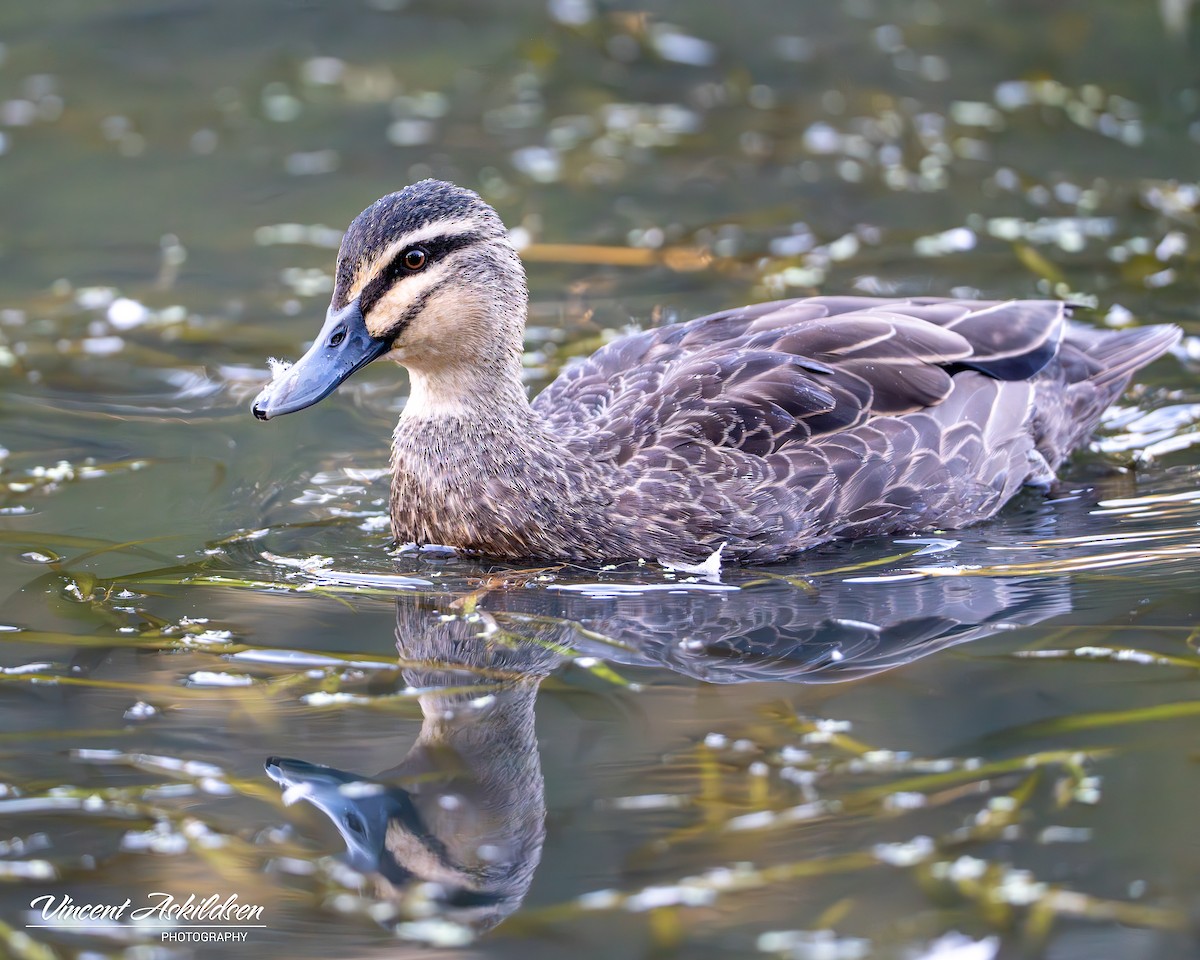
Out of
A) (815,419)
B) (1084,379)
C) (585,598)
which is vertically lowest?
(585,598)

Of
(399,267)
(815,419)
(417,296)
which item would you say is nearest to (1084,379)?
(815,419)

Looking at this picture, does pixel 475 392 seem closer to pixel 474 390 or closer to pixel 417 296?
pixel 474 390

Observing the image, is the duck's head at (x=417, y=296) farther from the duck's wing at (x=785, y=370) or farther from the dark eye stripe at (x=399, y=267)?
the duck's wing at (x=785, y=370)

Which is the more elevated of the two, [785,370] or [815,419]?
[785,370]

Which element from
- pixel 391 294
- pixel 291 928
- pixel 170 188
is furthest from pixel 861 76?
pixel 291 928

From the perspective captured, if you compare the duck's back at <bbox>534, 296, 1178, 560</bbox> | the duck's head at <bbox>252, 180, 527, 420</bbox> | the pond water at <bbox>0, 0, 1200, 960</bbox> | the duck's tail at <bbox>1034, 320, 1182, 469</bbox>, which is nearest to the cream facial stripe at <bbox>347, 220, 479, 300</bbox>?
the duck's head at <bbox>252, 180, 527, 420</bbox>

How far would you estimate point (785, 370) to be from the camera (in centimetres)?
816

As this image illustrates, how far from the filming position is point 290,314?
11.5m

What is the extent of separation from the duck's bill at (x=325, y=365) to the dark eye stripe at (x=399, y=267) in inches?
2.8

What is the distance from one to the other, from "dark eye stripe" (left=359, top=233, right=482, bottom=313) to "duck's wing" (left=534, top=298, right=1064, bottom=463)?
3.86 ft

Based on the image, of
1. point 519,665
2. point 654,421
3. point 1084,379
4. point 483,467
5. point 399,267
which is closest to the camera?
point 519,665

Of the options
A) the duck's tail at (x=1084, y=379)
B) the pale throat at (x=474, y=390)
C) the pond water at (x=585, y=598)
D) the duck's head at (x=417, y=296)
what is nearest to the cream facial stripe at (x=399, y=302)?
the duck's head at (x=417, y=296)

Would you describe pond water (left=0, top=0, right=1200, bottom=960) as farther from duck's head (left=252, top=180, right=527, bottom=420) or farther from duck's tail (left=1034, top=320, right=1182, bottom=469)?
duck's head (left=252, top=180, right=527, bottom=420)

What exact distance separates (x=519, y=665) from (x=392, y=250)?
6.92 feet
